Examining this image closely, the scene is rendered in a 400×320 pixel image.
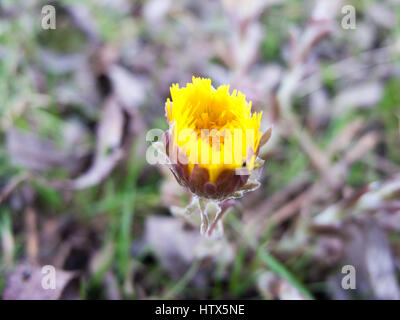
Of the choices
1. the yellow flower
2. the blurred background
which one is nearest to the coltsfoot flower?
the yellow flower

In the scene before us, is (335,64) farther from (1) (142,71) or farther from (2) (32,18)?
(2) (32,18)

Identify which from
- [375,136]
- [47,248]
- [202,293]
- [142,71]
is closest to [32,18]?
[142,71]

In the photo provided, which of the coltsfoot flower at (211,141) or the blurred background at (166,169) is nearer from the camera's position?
the coltsfoot flower at (211,141)

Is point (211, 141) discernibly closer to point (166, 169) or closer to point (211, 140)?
point (211, 140)

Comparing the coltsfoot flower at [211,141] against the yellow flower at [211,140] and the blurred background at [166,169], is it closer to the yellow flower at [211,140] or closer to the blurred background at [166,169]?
the yellow flower at [211,140]

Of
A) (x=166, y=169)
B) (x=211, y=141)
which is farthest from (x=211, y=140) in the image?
(x=166, y=169)

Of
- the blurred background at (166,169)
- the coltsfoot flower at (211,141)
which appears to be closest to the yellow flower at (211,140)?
the coltsfoot flower at (211,141)

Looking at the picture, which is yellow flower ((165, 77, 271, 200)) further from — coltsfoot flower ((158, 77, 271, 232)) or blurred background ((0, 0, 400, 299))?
blurred background ((0, 0, 400, 299))
